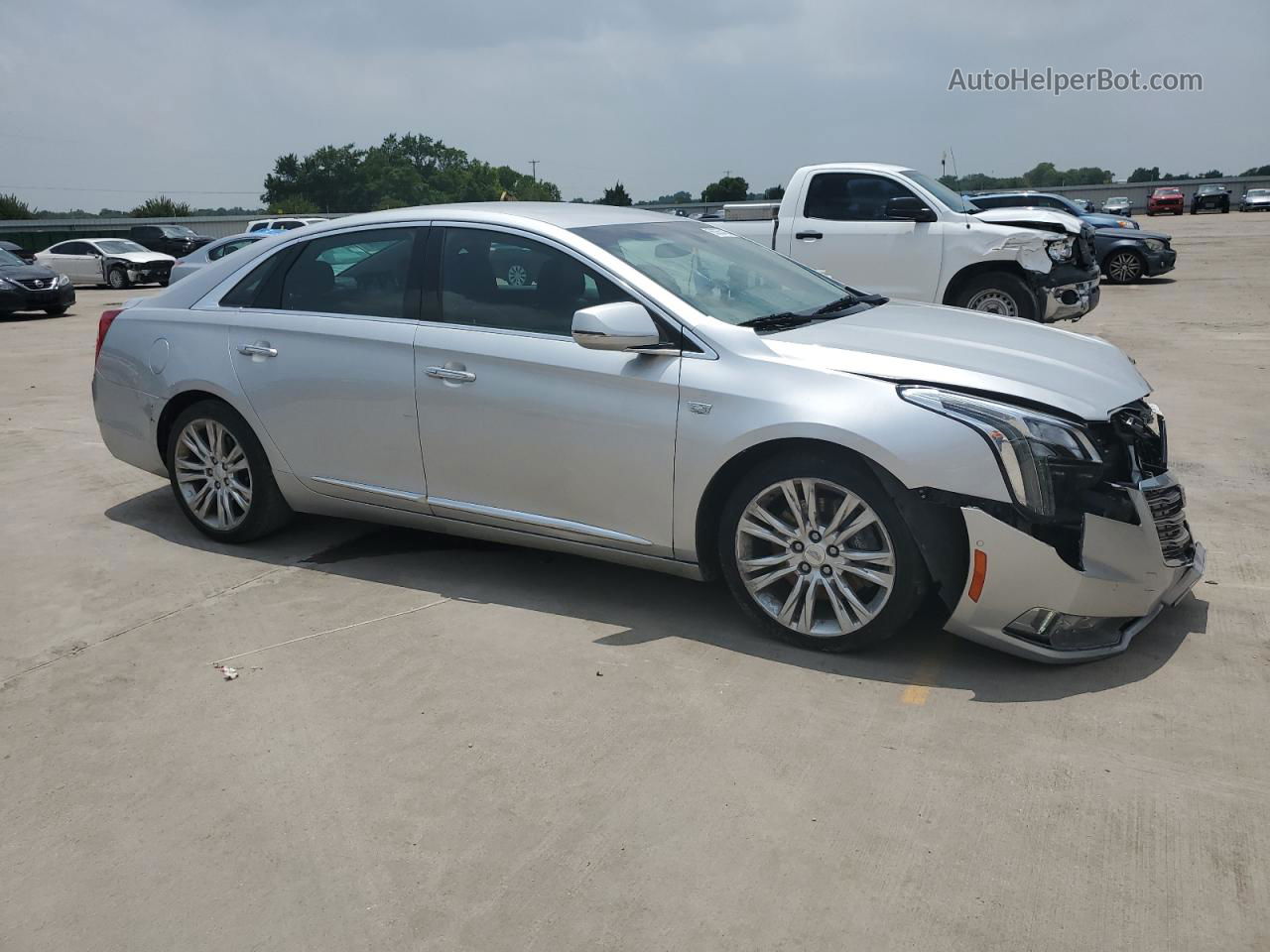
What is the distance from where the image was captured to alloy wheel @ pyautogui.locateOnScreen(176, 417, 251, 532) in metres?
5.52

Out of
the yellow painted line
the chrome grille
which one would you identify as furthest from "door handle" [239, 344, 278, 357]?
the chrome grille

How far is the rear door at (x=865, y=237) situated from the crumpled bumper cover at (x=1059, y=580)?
785cm

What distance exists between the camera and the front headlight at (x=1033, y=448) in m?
3.77

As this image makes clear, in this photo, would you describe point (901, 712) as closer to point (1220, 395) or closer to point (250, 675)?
point (250, 675)

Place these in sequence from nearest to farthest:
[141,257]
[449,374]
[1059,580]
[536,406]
A: [1059,580], [536,406], [449,374], [141,257]

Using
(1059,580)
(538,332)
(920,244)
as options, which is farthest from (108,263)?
(1059,580)

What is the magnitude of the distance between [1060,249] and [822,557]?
865cm

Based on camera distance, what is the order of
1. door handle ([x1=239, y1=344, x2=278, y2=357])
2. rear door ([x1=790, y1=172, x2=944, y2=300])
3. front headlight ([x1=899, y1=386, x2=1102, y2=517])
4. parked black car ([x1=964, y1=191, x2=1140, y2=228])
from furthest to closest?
parked black car ([x1=964, y1=191, x2=1140, y2=228]) < rear door ([x1=790, y1=172, x2=944, y2=300]) < door handle ([x1=239, y1=344, x2=278, y2=357]) < front headlight ([x1=899, y1=386, x2=1102, y2=517])

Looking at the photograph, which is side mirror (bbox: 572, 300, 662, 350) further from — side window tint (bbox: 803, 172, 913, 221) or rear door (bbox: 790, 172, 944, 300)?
side window tint (bbox: 803, 172, 913, 221)

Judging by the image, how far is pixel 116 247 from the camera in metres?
30.8

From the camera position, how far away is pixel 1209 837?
2.97m

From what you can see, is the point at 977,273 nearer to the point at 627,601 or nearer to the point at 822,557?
the point at 627,601

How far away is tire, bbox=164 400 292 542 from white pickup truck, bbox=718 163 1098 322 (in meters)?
7.08

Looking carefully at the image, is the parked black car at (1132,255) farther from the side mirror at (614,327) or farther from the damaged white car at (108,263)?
the damaged white car at (108,263)
